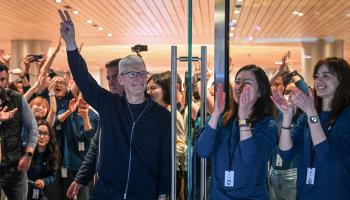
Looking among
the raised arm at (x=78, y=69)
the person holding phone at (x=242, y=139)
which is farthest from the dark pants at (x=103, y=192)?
the person holding phone at (x=242, y=139)

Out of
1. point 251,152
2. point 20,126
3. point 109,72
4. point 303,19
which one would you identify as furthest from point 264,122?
point 20,126

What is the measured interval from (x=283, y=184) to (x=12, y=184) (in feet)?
8.10

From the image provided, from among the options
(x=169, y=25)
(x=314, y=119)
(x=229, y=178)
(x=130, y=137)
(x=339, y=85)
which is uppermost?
(x=169, y=25)

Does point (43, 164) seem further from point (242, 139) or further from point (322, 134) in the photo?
point (322, 134)

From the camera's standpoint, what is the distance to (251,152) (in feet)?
8.30

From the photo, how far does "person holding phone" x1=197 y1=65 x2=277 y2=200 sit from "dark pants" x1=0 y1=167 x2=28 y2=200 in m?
2.36

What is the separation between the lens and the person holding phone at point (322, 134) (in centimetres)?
255

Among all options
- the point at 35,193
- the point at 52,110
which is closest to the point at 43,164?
the point at 35,193

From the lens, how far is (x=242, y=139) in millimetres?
2531

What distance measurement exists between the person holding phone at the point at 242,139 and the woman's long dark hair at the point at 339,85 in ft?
0.97

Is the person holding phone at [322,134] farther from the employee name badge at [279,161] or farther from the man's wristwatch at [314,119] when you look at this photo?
the employee name badge at [279,161]

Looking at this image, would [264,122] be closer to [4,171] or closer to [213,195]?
[213,195]

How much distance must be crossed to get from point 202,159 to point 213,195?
0.21 metres

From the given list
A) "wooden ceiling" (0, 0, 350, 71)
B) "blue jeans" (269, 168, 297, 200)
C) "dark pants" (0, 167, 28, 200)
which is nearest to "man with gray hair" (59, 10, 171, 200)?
"wooden ceiling" (0, 0, 350, 71)
